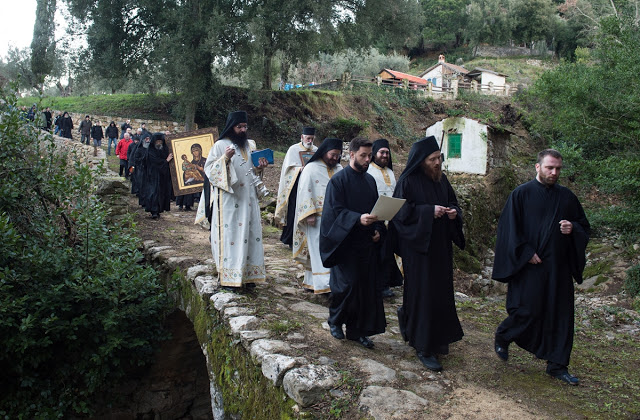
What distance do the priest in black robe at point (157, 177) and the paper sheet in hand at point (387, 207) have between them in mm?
7716

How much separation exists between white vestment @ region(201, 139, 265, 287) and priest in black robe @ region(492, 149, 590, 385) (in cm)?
259

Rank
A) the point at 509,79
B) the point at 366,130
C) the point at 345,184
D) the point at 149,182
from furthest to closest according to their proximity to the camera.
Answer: the point at 509,79 → the point at 366,130 → the point at 149,182 → the point at 345,184

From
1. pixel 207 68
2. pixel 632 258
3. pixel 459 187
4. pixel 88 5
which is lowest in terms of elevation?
pixel 632 258

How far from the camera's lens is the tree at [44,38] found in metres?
25.1

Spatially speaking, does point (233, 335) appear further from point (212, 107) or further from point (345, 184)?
point (212, 107)

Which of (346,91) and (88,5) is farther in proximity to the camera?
(346,91)

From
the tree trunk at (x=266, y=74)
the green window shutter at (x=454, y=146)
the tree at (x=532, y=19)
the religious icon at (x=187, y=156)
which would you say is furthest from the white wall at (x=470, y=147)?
the tree at (x=532, y=19)

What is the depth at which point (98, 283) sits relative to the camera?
686cm

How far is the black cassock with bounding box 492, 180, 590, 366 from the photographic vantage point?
4160 millimetres

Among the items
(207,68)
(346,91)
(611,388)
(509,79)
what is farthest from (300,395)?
(509,79)

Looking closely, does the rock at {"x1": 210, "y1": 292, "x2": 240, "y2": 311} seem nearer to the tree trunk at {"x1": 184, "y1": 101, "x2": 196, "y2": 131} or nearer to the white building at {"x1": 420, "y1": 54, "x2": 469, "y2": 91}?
the tree trunk at {"x1": 184, "y1": 101, "x2": 196, "y2": 131}

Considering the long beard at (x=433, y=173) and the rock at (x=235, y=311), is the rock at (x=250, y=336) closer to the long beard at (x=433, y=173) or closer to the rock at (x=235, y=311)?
the rock at (x=235, y=311)

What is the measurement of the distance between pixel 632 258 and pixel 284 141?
18526 millimetres

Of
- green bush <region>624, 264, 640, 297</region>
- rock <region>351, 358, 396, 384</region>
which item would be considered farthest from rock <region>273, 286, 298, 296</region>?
green bush <region>624, 264, 640, 297</region>
